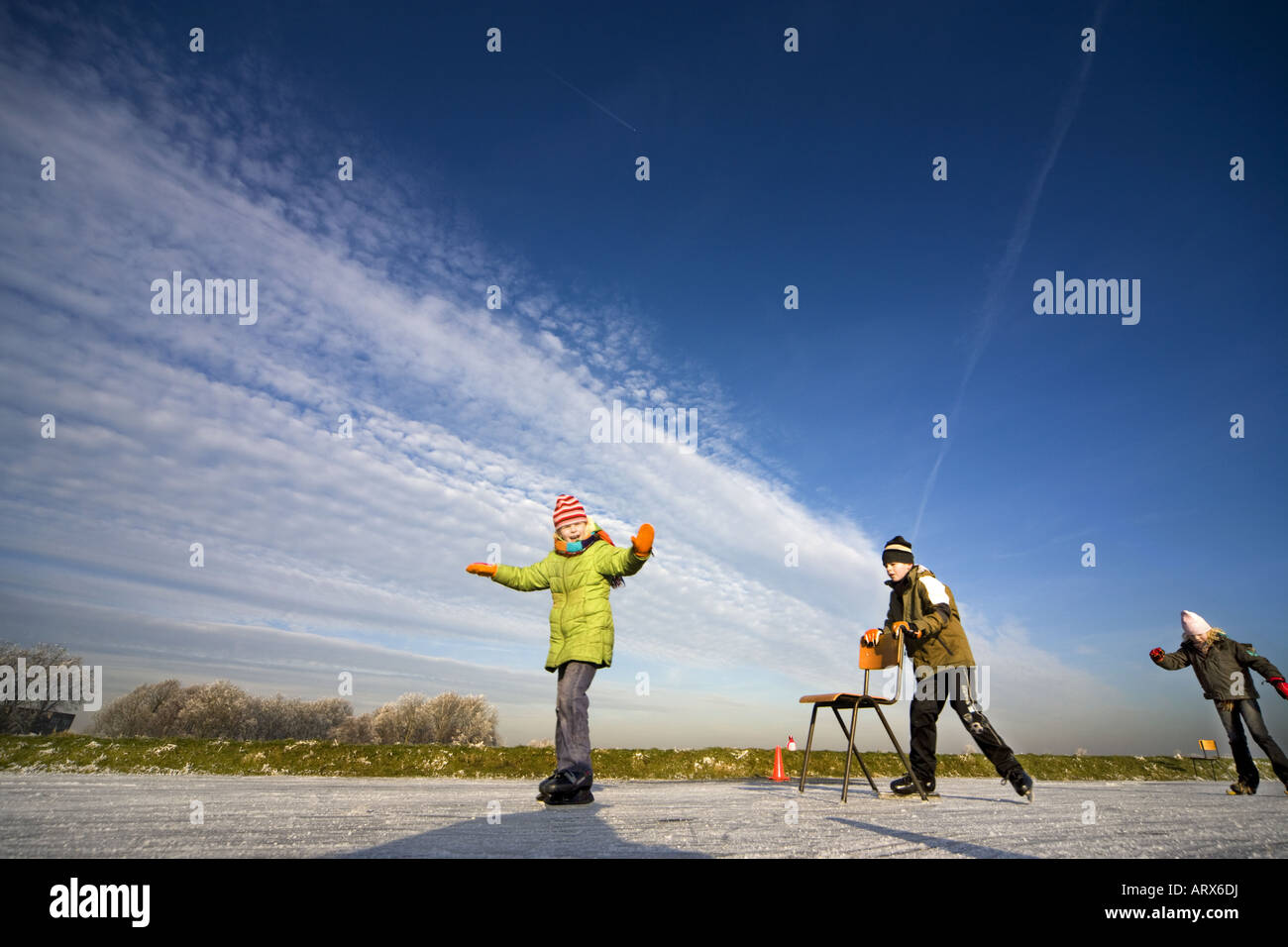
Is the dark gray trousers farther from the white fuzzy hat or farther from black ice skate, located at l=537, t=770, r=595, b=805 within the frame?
the white fuzzy hat

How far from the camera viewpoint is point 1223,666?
28.5ft

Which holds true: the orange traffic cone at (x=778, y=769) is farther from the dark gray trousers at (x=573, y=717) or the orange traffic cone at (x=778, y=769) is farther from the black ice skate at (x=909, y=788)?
the dark gray trousers at (x=573, y=717)

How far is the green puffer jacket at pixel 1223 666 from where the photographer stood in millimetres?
8523

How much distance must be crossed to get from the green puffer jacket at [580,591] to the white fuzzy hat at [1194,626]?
8.41 metres

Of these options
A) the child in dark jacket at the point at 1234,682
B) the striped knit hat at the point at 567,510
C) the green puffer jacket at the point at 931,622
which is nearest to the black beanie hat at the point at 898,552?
the green puffer jacket at the point at 931,622

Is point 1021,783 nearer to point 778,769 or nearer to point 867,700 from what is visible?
point 867,700

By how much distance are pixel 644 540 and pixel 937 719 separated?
12.7 feet

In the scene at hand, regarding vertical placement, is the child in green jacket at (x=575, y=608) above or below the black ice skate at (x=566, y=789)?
above

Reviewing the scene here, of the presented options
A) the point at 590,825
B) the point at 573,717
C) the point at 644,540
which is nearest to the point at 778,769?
the point at 573,717

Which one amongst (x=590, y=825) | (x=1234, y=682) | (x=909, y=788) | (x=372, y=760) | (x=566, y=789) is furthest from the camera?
(x=372, y=760)
